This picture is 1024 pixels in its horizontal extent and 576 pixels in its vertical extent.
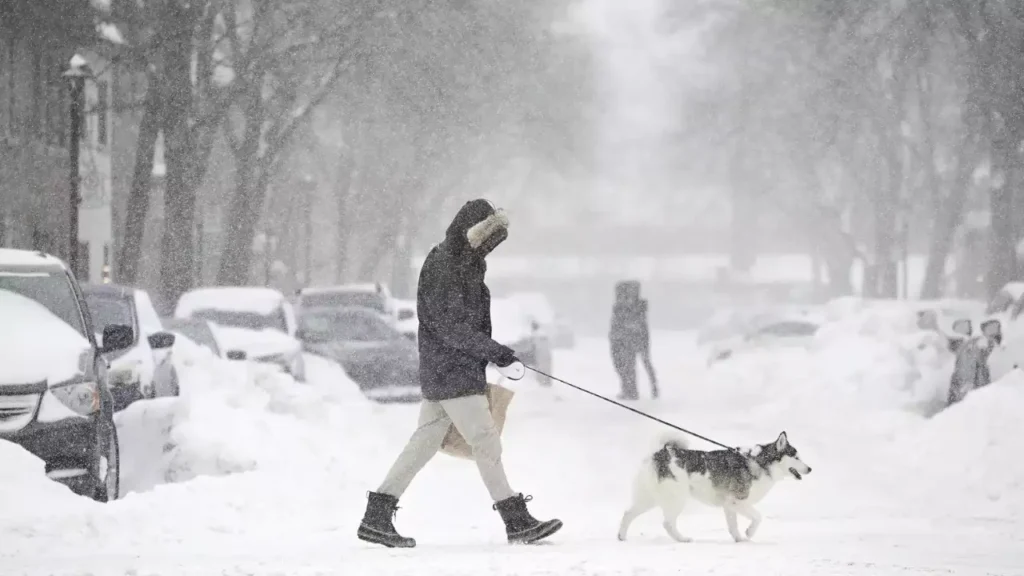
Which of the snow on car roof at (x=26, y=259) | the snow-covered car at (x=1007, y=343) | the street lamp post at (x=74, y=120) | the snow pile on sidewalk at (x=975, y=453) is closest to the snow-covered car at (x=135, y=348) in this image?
the snow on car roof at (x=26, y=259)

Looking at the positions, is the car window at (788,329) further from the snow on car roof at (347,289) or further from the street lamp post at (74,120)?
the street lamp post at (74,120)

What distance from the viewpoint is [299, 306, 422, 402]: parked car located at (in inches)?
859

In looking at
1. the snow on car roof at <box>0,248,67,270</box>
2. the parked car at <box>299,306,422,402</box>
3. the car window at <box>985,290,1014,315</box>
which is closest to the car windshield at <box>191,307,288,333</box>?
the parked car at <box>299,306,422,402</box>

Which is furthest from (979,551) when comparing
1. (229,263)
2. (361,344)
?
(229,263)

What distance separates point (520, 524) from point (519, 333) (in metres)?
17.7

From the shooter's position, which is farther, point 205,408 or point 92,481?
point 205,408

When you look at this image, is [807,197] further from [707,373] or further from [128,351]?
[128,351]

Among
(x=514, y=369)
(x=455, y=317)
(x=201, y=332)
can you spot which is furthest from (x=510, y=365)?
(x=201, y=332)

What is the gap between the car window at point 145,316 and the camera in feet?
48.5

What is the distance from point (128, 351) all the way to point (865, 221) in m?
47.5

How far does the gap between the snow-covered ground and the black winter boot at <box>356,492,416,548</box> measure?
0.39 feet

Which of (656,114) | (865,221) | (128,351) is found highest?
(656,114)

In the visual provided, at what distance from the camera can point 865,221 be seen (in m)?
58.7

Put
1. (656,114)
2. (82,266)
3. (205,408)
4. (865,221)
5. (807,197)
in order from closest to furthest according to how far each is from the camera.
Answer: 1. (205,408)
2. (82,266)
3. (807,197)
4. (865,221)
5. (656,114)
